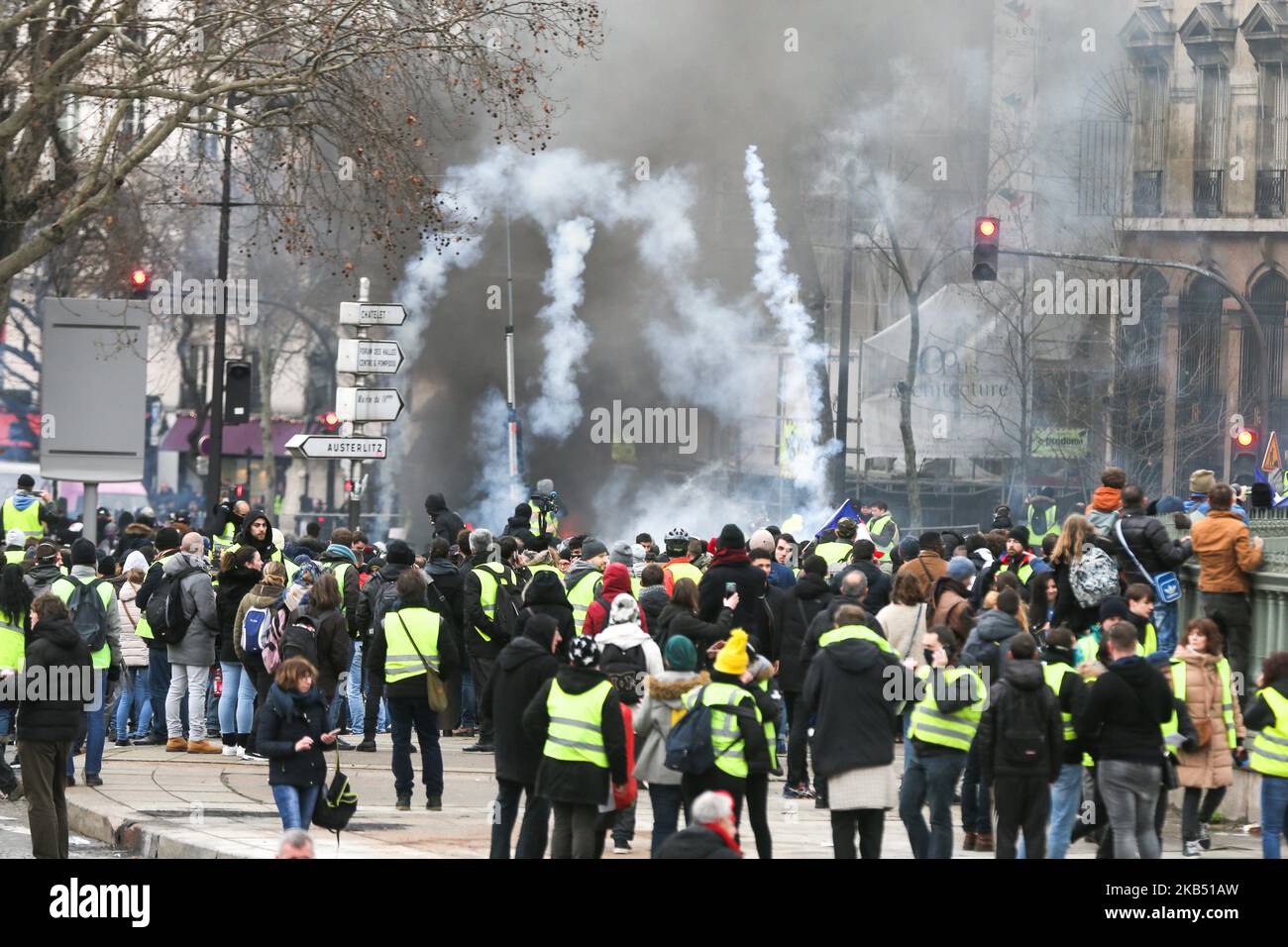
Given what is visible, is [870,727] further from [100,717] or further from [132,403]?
[132,403]

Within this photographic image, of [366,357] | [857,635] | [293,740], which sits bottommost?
[293,740]

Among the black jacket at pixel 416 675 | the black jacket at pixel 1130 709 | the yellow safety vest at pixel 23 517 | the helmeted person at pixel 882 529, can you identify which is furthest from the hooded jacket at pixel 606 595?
the yellow safety vest at pixel 23 517

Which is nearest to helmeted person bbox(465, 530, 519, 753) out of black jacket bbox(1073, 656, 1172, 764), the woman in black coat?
the woman in black coat

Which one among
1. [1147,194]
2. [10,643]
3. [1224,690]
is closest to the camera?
[1224,690]

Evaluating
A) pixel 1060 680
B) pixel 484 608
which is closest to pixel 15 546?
pixel 484 608

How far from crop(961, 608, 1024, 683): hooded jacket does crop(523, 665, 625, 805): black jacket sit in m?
2.20

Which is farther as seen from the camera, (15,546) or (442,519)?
(15,546)

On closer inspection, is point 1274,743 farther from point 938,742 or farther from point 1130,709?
point 938,742

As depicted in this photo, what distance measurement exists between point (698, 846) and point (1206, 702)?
15.7ft

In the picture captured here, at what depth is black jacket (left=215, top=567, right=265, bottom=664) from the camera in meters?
13.9

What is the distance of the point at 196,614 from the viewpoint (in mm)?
13961

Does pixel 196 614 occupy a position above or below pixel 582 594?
below

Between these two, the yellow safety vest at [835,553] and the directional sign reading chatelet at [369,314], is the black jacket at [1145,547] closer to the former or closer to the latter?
the yellow safety vest at [835,553]
